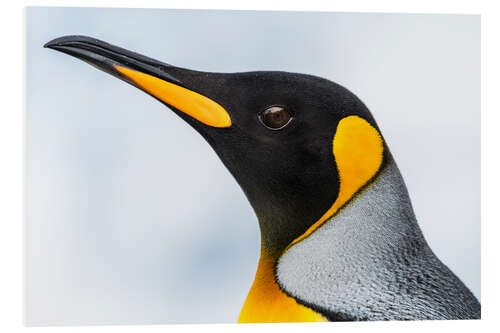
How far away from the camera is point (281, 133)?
8.30ft

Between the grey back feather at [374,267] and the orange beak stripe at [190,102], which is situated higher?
the orange beak stripe at [190,102]

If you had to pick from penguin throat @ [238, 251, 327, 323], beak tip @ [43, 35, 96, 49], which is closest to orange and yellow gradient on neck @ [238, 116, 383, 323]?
penguin throat @ [238, 251, 327, 323]

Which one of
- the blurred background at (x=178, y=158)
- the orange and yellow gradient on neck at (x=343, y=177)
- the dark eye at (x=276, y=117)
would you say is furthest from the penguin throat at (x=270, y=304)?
the dark eye at (x=276, y=117)

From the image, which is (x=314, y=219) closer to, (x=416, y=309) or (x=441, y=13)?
(x=416, y=309)

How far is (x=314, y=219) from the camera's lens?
255cm

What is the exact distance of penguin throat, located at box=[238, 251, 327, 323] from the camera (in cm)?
246

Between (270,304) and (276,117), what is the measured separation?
68 cm

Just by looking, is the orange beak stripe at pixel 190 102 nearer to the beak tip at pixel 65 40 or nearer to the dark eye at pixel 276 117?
the dark eye at pixel 276 117

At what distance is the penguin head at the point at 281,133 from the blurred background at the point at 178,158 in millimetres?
460

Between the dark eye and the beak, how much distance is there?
0.46 ft

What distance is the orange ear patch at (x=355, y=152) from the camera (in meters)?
2.47

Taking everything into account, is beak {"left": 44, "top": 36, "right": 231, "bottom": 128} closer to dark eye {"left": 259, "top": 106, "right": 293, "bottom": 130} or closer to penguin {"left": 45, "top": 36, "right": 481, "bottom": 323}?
penguin {"left": 45, "top": 36, "right": 481, "bottom": 323}

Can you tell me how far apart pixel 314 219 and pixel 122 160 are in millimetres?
966
